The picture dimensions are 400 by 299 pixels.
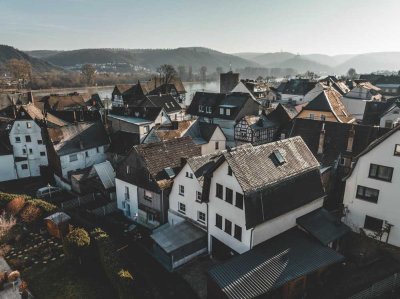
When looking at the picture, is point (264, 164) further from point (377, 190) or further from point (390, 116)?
point (390, 116)

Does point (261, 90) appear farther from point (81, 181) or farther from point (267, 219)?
point (267, 219)

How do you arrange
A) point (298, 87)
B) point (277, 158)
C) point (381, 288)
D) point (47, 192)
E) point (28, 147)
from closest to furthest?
point (381, 288) < point (277, 158) < point (47, 192) < point (28, 147) < point (298, 87)

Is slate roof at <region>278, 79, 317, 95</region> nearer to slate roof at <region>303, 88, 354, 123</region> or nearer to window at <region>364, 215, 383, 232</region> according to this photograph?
slate roof at <region>303, 88, 354, 123</region>

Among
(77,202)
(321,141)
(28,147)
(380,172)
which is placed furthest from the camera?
(28,147)

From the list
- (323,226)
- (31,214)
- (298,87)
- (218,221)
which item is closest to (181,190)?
(218,221)

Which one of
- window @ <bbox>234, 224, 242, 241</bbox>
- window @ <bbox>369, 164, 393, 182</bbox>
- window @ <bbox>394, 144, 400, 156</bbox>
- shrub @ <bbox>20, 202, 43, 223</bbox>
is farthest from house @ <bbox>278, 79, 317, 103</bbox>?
shrub @ <bbox>20, 202, 43, 223</bbox>

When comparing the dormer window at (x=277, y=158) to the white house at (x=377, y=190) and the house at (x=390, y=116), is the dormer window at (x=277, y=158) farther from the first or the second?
the house at (x=390, y=116)
